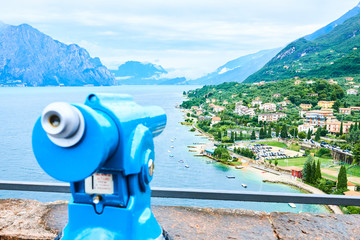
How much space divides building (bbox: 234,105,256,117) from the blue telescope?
38073 mm

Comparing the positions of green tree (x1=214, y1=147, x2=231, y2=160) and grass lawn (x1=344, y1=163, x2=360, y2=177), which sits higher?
green tree (x1=214, y1=147, x2=231, y2=160)

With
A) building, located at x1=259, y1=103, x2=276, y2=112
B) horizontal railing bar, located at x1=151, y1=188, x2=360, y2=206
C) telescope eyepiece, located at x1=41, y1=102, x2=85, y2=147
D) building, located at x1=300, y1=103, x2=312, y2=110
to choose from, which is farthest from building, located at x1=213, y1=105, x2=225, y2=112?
telescope eyepiece, located at x1=41, y1=102, x2=85, y2=147

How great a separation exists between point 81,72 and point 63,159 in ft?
164

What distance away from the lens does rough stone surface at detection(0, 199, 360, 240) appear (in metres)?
1.45

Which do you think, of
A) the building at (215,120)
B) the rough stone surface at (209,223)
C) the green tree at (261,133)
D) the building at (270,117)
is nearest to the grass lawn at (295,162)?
the green tree at (261,133)

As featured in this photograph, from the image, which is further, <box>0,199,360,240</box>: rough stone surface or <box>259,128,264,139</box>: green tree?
<box>259,128,264,139</box>: green tree

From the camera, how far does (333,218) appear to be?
5.38ft

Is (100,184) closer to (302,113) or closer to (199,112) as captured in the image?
(302,113)

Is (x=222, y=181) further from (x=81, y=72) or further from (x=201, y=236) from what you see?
(x=81, y=72)

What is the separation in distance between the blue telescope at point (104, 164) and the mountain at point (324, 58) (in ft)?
178

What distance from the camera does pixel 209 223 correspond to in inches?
61.5

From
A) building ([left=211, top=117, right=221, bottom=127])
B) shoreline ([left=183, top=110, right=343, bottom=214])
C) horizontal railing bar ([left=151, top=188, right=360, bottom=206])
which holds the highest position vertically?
horizontal railing bar ([left=151, top=188, right=360, bottom=206])

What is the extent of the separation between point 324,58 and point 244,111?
30879mm

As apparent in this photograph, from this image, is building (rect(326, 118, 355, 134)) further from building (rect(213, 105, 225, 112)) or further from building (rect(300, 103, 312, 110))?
building (rect(213, 105, 225, 112))
